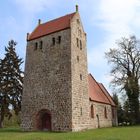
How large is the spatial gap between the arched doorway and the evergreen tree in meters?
8.85

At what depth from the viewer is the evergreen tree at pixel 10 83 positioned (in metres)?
34.0

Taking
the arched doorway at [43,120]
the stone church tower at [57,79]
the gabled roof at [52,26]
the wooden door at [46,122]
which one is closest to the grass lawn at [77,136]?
the stone church tower at [57,79]

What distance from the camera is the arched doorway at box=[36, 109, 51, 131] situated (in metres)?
26.5

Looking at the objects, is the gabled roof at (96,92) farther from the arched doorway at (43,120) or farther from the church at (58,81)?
the arched doorway at (43,120)

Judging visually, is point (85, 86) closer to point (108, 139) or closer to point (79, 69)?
point (79, 69)

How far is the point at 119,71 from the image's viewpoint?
127 feet

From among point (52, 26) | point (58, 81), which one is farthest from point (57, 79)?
point (52, 26)

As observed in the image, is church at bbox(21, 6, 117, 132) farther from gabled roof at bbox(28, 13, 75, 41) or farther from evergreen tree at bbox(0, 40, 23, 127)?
evergreen tree at bbox(0, 40, 23, 127)

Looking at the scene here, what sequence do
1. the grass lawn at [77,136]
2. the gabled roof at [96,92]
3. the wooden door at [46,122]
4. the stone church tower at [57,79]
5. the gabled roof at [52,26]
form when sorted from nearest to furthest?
the grass lawn at [77,136] → the stone church tower at [57,79] → the wooden door at [46,122] → the gabled roof at [52,26] → the gabled roof at [96,92]

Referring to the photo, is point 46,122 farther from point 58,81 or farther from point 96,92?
point 96,92

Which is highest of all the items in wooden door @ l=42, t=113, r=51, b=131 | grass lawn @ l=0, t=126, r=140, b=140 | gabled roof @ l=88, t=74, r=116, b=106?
gabled roof @ l=88, t=74, r=116, b=106

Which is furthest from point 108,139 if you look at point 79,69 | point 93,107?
point 93,107

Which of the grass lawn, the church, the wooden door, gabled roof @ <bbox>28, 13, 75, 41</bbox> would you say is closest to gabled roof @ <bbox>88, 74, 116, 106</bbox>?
the church

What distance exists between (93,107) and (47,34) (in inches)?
433
